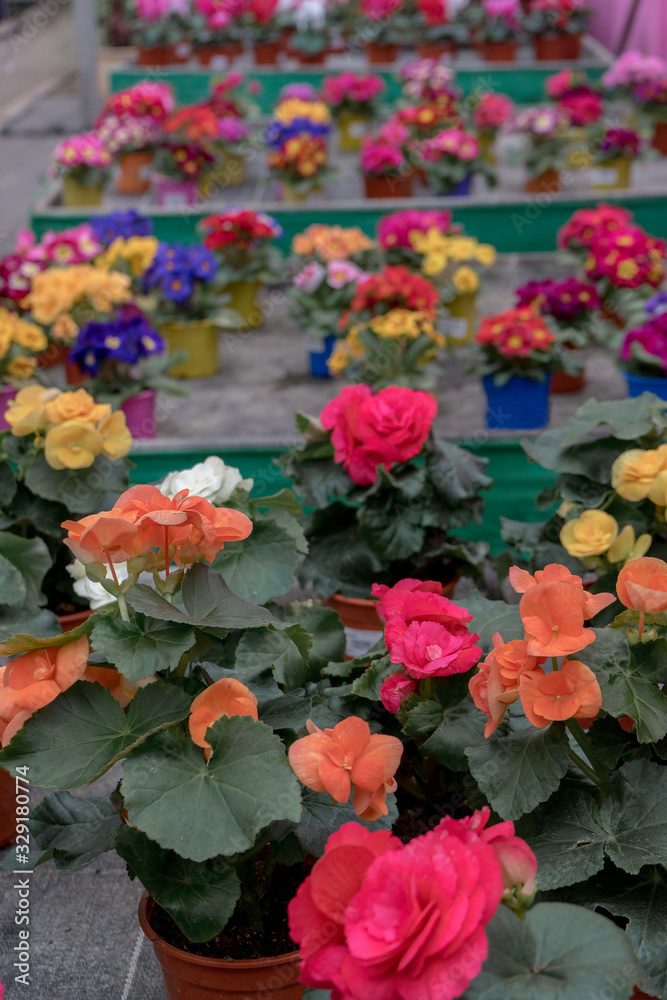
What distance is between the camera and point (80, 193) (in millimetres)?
4297

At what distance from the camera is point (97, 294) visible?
259 centimetres

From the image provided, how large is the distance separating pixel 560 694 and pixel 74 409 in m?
0.89

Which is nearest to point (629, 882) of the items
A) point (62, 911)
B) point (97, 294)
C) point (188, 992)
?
point (188, 992)

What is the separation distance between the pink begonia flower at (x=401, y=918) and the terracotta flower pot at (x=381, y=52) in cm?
668

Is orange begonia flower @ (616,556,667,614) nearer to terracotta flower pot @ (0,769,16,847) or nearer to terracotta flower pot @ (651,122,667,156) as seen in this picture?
terracotta flower pot @ (0,769,16,847)

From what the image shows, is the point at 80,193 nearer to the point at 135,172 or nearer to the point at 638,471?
the point at 135,172

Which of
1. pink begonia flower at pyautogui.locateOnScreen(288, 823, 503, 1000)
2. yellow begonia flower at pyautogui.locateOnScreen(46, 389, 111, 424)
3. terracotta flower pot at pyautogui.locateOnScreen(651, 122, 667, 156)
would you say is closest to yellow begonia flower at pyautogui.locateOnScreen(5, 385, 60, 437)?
yellow begonia flower at pyautogui.locateOnScreen(46, 389, 111, 424)

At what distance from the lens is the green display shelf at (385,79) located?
6.03 m

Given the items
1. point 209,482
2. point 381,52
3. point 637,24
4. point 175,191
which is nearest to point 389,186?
point 175,191

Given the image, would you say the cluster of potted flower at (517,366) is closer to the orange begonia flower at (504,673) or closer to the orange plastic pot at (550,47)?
the orange begonia flower at (504,673)

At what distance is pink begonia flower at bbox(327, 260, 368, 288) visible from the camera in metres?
3.02

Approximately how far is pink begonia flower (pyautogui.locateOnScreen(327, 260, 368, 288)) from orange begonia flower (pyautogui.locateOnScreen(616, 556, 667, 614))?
87.4 inches

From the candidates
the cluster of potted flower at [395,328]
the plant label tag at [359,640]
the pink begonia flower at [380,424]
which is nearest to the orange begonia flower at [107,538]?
the pink begonia flower at [380,424]

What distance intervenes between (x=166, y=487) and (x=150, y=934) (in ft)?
1.72
